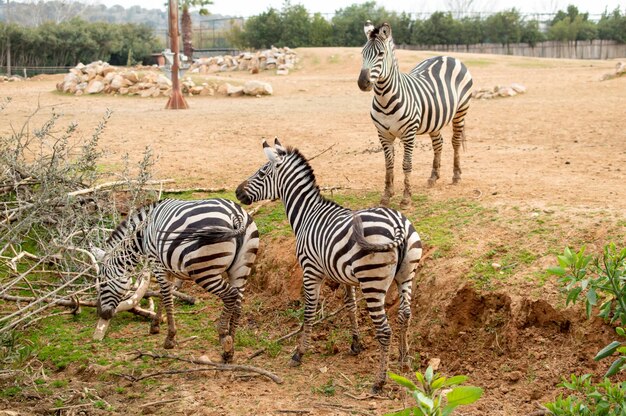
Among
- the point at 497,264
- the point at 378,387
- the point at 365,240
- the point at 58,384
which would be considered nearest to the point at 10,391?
the point at 58,384

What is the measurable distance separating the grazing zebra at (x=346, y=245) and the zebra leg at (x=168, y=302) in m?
1.04

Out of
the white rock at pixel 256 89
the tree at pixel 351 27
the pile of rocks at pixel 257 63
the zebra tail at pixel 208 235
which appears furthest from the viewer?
the tree at pixel 351 27

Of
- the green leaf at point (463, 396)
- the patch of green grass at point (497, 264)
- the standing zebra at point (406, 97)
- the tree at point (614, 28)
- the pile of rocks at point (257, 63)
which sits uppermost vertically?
the tree at point (614, 28)

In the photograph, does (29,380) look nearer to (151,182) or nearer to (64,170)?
(64,170)

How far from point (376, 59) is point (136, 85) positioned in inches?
649

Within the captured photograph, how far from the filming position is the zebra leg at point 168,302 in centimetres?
660

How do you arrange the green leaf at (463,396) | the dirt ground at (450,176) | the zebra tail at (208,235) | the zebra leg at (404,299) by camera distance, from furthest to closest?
the zebra tail at (208,235)
the zebra leg at (404,299)
the dirt ground at (450,176)
the green leaf at (463,396)

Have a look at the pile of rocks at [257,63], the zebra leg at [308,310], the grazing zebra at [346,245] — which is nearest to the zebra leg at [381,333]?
the grazing zebra at [346,245]

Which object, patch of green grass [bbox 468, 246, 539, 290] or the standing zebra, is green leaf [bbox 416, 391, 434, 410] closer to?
patch of green grass [bbox 468, 246, 539, 290]

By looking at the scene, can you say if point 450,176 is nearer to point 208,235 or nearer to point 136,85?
point 208,235

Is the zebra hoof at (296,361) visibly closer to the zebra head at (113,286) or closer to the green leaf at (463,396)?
the zebra head at (113,286)

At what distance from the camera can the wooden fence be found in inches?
1532

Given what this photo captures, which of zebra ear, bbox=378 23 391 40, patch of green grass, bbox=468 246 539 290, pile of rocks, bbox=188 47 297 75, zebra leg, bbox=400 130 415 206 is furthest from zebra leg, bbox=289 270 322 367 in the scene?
pile of rocks, bbox=188 47 297 75

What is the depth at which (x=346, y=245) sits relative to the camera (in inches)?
220
